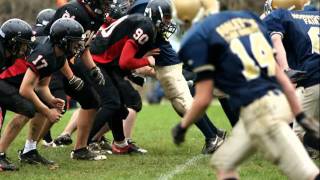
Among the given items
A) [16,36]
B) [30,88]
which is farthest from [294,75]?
[16,36]

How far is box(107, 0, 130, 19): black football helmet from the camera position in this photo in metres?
8.32

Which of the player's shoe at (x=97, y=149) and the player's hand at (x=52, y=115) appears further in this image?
the player's shoe at (x=97, y=149)

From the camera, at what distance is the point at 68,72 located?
301 inches

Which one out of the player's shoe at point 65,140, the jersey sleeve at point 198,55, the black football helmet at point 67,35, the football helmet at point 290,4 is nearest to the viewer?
→ the jersey sleeve at point 198,55

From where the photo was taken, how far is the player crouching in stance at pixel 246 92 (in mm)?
4793

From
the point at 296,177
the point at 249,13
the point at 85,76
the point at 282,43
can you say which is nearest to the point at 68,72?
the point at 85,76

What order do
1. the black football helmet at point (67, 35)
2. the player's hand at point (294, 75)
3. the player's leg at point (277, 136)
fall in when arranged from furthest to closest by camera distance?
the black football helmet at point (67, 35), the player's hand at point (294, 75), the player's leg at point (277, 136)

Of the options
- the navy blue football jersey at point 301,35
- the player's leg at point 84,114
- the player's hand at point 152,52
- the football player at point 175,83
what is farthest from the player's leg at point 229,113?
the player's leg at point 84,114

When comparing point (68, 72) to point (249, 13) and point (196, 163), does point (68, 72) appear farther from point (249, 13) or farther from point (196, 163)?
point (249, 13)

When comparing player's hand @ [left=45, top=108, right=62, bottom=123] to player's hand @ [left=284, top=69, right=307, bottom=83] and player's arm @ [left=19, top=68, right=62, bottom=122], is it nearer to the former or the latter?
player's arm @ [left=19, top=68, right=62, bottom=122]

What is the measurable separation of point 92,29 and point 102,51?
0.29 metres

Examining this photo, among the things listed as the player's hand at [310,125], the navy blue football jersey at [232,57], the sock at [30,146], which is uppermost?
the navy blue football jersey at [232,57]

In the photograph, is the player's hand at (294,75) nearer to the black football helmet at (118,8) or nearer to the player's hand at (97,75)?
the player's hand at (97,75)

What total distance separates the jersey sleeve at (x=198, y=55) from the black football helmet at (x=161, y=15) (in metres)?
3.22
